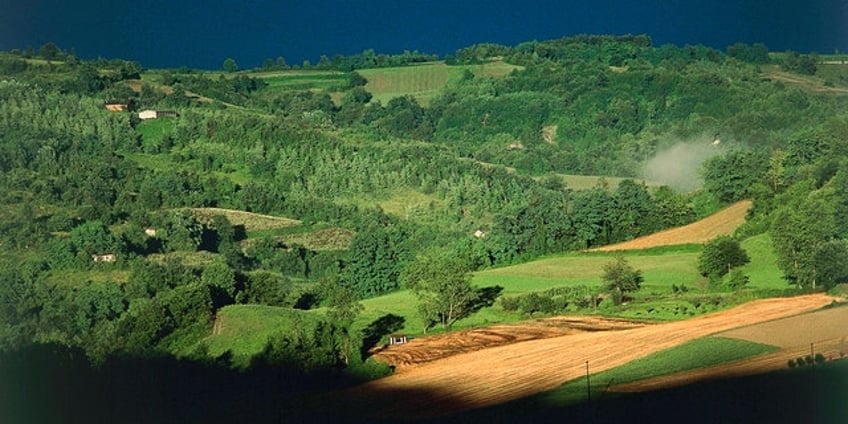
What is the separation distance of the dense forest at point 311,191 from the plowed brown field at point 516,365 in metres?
0.43

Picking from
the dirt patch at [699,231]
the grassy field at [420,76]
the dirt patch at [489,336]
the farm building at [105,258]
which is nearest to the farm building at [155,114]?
the farm building at [105,258]

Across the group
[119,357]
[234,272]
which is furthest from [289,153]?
[119,357]

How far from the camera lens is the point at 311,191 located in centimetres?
1855

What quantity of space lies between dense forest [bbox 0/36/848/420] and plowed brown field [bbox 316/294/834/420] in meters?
0.43

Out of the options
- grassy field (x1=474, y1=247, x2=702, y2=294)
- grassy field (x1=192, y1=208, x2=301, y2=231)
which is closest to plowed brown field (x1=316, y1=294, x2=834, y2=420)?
grassy field (x1=474, y1=247, x2=702, y2=294)

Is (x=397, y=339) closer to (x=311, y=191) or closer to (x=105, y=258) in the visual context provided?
Result: (x=105, y=258)

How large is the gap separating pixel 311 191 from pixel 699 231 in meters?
4.91

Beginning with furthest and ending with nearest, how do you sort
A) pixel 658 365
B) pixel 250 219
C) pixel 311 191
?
pixel 311 191 → pixel 250 219 → pixel 658 365

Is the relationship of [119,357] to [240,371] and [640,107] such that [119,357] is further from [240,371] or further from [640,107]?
[640,107]

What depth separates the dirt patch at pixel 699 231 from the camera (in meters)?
16.1

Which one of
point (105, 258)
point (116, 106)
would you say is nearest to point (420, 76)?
point (116, 106)

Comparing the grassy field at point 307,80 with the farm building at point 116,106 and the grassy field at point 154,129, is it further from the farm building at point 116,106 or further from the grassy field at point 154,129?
the grassy field at point 154,129

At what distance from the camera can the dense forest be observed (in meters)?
15.0

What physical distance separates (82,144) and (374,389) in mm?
6004
